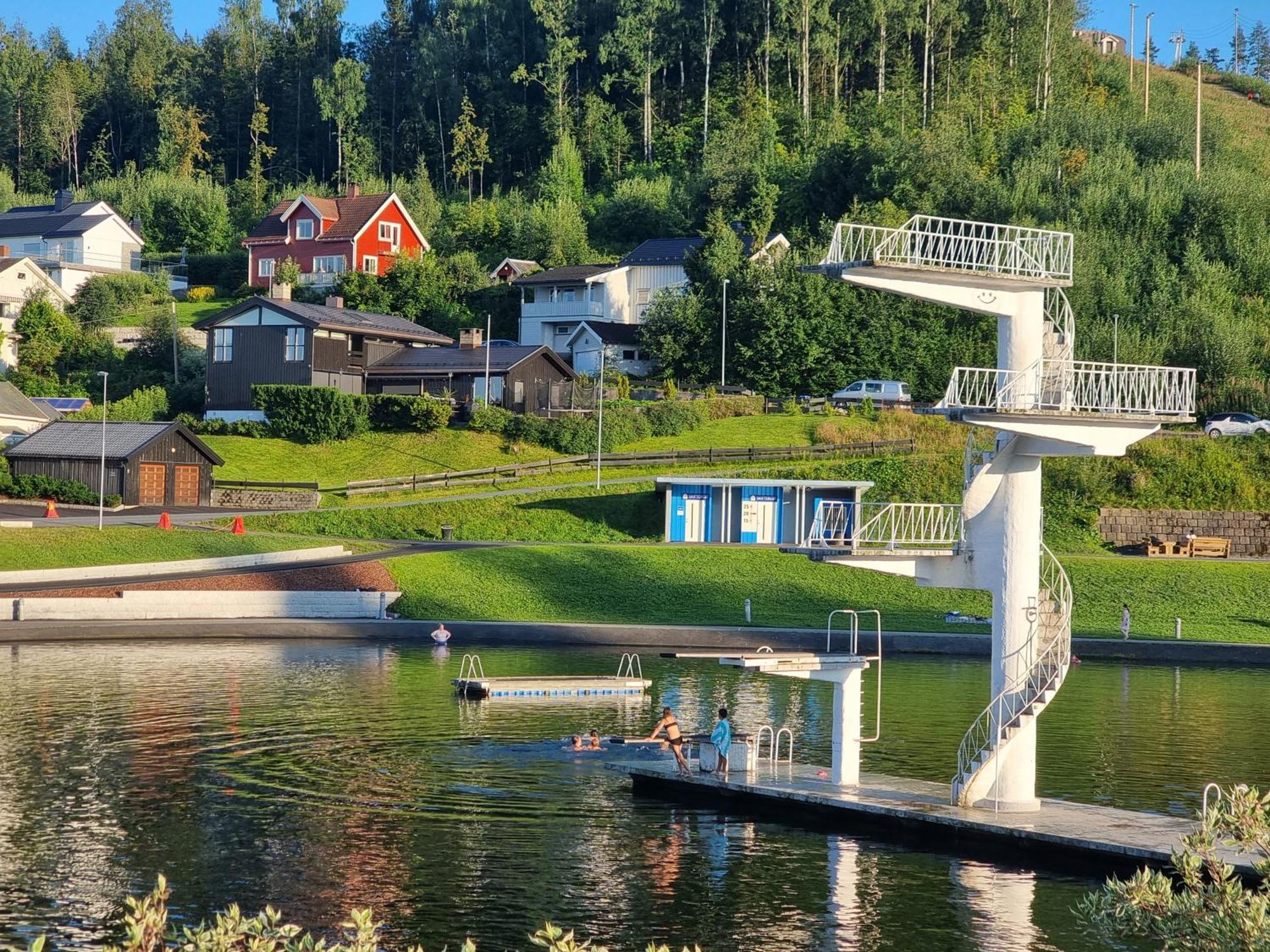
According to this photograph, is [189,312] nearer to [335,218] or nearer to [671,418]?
[335,218]

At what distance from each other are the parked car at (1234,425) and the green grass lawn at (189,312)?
7672 centimetres

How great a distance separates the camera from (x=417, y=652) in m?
54.1

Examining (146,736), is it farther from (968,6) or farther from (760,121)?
(968,6)

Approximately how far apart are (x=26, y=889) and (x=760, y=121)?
134 metres

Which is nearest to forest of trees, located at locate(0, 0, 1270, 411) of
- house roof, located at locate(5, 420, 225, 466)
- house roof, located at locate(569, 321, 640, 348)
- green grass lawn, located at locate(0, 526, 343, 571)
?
house roof, located at locate(569, 321, 640, 348)

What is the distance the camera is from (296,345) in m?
98.4

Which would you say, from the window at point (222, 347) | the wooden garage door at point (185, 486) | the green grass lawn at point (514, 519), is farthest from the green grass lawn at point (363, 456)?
the window at point (222, 347)

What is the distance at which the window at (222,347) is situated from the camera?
9956 cm

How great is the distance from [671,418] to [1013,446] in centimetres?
6511

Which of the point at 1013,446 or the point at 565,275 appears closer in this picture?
the point at 1013,446

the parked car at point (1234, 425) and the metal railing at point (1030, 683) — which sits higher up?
the parked car at point (1234, 425)

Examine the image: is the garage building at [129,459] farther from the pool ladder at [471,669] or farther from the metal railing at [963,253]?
the metal railing at [963,253]

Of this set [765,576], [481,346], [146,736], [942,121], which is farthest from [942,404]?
[942,121]

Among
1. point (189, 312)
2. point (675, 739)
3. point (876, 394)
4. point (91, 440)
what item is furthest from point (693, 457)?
point (189, 312)
